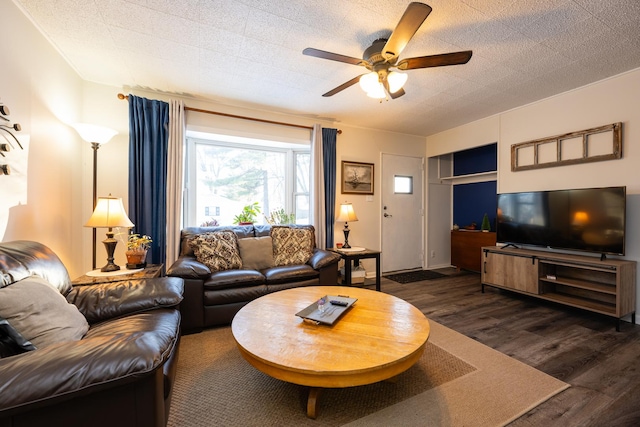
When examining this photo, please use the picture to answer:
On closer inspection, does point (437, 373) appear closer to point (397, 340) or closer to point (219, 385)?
point (397, 340)

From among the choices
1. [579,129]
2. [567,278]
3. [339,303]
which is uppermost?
[579,129]

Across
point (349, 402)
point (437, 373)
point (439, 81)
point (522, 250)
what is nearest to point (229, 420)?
point (349, 402)

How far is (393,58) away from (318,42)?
0.67 meters

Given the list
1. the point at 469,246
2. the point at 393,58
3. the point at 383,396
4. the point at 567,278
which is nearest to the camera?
the point at 383,396

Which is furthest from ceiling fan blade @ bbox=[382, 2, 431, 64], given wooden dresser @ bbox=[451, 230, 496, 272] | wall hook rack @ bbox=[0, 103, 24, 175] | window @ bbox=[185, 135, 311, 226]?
wooden dresser @ bbox=[451, 230, 496, 272]

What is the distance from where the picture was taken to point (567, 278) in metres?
3.00

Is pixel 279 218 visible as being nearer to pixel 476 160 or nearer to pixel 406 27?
pixel 406 27

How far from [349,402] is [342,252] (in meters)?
2.11

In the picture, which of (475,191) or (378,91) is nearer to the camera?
(378,91)

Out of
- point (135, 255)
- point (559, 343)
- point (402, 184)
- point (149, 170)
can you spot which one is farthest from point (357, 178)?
point (135, 255)

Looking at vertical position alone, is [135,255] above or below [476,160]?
below

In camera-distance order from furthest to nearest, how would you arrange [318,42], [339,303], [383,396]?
[318,42] < [339,303] < [383,396]

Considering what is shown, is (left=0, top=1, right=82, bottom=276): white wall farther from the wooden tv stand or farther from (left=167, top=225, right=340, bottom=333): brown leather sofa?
the wooden tv stand

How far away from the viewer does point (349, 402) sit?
1.51 metres
